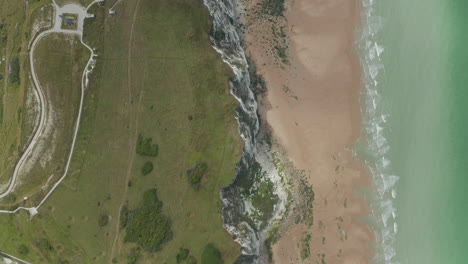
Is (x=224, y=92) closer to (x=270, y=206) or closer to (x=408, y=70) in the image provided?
(x=270, y=206)

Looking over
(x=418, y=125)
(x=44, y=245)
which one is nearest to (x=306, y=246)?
(x=418, y=125)

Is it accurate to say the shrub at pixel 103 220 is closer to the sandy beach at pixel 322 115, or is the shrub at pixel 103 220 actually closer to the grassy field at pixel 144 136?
the grassy field at pixel 144 136

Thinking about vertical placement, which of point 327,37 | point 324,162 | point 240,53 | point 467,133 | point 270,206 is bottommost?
point 270,206

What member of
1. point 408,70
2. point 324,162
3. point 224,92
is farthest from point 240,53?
point 408,70

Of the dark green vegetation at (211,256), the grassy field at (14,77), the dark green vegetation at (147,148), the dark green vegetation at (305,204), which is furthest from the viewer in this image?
the dark green vegetation at (305,204)

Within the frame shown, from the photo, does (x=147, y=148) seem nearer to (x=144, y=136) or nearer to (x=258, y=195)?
(x=144, y=136)

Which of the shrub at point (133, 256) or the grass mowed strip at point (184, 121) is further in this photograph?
the grass mowed strip at point (184, 121)

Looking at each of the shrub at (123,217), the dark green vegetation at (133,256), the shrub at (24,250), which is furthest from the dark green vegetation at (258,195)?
the shrub at (24,250)
